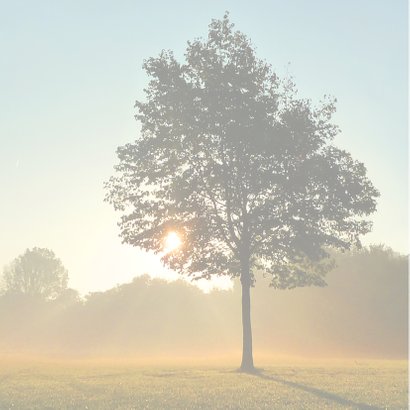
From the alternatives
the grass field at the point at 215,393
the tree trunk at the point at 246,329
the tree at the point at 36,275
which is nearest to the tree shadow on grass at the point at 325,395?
the grass field at the point at 215,393

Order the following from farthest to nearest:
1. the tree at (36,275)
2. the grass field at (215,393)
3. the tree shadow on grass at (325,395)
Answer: the tree at (36,275), the grass field at (215,393), the tree shadow on grass at (325,395)

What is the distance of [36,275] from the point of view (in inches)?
5315

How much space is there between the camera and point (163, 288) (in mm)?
113250

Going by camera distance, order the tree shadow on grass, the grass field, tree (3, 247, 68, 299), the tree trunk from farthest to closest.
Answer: tree (3, 247, 68, 299) < the tree trunk < the grass field < the tree shadow on grass

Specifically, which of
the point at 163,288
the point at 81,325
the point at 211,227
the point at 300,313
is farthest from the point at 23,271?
the point at 211,227

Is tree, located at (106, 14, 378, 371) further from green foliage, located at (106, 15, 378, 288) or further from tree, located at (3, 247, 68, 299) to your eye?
tree, located at (3, 247, 68, 299)

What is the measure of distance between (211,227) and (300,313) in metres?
65.6

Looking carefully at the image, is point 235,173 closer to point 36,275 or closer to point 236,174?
point 236,174

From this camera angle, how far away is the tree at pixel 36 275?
5271 inches

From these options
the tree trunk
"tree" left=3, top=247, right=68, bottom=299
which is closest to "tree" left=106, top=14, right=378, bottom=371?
the tree trunk

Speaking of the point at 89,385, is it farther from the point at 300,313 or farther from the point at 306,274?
the point at 300,313

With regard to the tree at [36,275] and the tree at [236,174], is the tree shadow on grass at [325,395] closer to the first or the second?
the tree at [236,174]

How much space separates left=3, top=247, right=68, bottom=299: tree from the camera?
134m

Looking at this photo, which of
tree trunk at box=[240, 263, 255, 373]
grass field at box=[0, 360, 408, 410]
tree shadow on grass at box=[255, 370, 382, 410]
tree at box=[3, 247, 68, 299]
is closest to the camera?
tree shadow on grass at box=[255, 370, 382, 410]
